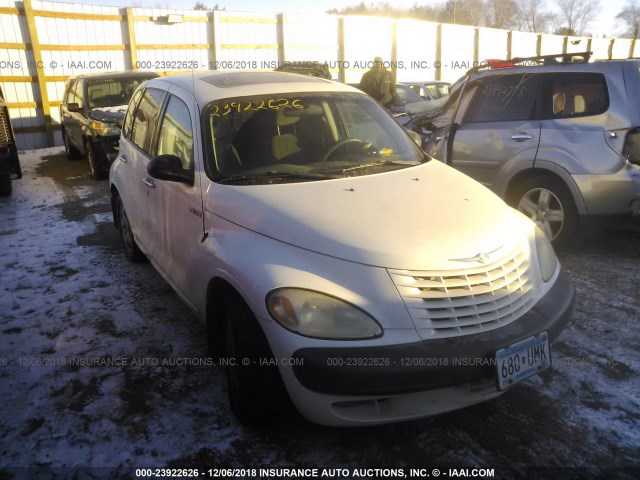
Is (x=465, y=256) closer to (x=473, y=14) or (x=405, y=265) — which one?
(x=405, y=265)

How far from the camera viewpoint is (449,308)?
218 centimetres

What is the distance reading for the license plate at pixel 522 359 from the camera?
216cm

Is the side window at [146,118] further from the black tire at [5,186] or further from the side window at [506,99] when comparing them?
the black tire at [5,186]

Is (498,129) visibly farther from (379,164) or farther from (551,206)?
(379,164)

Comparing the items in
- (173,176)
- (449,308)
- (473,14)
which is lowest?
(449,308)

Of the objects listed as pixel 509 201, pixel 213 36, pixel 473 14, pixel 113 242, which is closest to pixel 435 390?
pixel 509 201

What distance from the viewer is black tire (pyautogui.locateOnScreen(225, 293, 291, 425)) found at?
2.29 m

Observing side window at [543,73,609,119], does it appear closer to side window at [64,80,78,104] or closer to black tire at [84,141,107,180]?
black tire at [84,141,107,180]

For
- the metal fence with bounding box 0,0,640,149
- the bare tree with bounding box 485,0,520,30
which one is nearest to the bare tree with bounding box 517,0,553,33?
the bare tree with bounding box 485,0,520,30

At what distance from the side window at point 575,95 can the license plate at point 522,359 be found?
2891 mm

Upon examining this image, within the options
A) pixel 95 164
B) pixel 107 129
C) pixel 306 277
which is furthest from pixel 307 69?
pixel 306 277

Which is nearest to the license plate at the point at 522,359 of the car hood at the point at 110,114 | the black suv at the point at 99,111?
the car hood at the point at 110,114

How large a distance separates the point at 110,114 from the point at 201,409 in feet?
23.3

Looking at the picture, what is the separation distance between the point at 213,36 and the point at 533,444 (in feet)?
48.4
